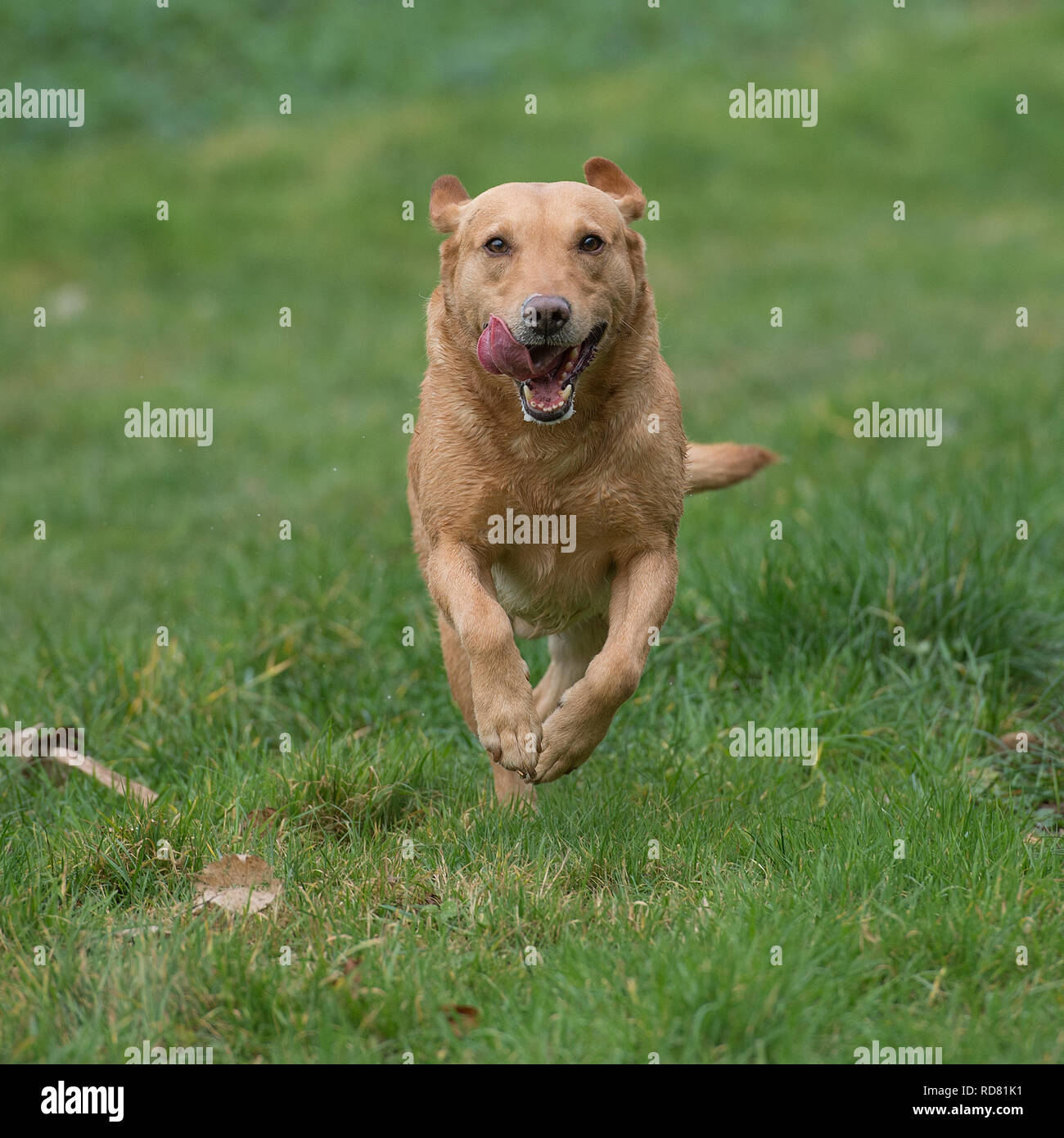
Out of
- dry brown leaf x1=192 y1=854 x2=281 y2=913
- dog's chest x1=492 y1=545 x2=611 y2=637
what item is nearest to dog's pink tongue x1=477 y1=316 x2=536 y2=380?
dog's chest x1=492 y1=545 x2=611 y2=637

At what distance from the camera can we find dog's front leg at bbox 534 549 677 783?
368cm

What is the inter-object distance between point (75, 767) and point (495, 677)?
63.6 inches

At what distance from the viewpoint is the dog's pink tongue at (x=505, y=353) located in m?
3.66

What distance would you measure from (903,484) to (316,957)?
424 cm

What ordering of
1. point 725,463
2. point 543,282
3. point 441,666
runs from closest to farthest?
point 543,282 → point 725,463 → point 441,666

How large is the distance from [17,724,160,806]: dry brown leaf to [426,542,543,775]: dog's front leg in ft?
3.41

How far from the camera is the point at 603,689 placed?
3670 mm

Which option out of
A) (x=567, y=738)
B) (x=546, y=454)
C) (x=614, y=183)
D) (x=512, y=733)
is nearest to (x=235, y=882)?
(x=512, y=733)

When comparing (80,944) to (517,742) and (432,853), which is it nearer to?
(432,853)

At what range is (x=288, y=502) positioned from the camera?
810cm

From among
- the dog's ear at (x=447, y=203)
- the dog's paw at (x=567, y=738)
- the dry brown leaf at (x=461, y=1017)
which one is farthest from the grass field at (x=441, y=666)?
the dog's ear at (x=447, y=203)

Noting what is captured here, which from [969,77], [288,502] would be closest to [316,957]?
[288,502]

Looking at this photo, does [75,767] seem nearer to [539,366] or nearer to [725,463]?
[539,366]

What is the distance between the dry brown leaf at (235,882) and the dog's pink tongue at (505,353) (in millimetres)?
1451
